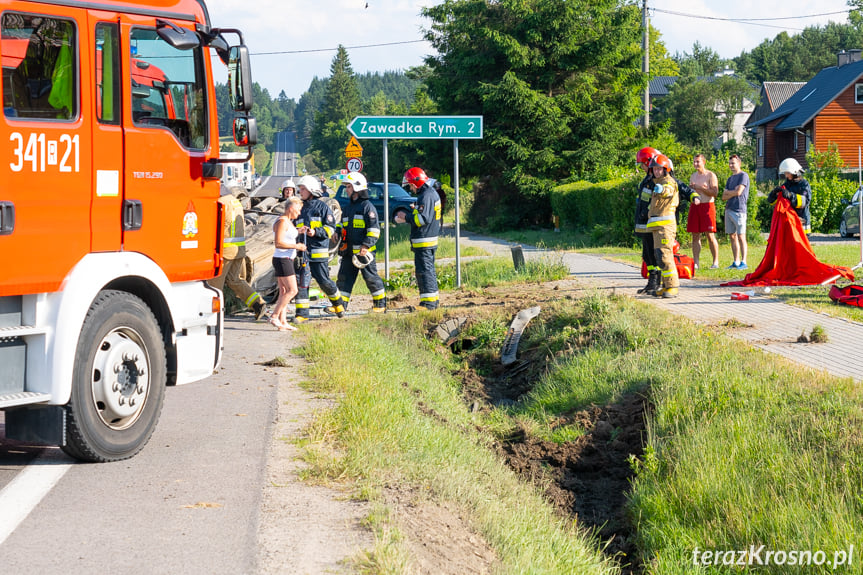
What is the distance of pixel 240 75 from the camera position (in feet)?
23.8

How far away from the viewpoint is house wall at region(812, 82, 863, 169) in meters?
53.6

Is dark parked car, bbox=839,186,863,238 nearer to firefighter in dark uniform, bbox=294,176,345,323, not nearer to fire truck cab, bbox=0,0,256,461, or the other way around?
firefighter in dark uniform, bbox=294,176,345,323

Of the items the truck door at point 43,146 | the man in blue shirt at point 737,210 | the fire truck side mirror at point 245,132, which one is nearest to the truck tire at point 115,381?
the truck door at point 43,146

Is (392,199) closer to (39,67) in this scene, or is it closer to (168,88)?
(168,88)

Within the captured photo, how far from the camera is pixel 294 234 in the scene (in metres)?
12.5

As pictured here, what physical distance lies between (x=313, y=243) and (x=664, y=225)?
Result: 16.0 feet

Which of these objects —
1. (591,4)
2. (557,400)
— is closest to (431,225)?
(557,400)

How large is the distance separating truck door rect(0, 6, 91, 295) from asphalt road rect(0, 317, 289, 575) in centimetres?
124

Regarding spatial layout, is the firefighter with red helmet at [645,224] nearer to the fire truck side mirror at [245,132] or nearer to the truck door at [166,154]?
the fire truck side mirror at [245,132]

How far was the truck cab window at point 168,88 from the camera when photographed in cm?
650

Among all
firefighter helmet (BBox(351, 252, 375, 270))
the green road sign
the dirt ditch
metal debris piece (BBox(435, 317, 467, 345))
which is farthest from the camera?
the green road sign

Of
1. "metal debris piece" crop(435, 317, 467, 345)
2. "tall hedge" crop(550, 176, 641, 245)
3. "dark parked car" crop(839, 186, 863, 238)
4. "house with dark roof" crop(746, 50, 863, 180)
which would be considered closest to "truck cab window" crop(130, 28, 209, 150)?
"metal debris piece" crop(435, 317, 467, 345)

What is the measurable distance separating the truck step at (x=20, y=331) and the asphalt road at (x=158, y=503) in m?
0.91

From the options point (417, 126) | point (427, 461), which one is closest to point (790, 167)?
point (417, 126)
